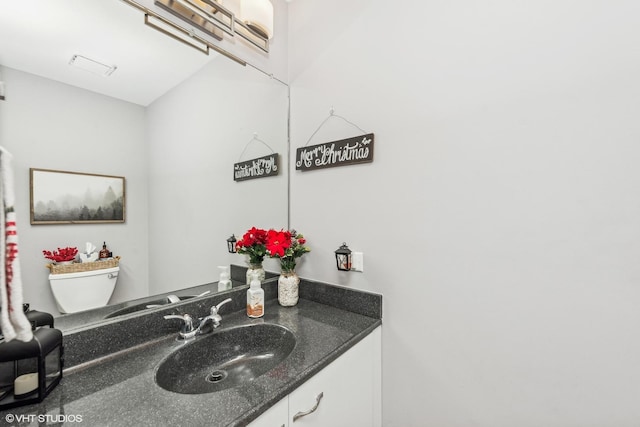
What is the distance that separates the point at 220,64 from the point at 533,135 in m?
1.37

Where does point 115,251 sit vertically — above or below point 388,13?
below

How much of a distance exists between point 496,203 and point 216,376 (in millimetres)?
1246

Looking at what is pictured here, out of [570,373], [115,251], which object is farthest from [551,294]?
[115,251]

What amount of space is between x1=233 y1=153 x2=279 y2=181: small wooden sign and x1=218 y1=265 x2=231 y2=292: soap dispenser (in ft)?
1.58

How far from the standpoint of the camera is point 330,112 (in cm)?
143

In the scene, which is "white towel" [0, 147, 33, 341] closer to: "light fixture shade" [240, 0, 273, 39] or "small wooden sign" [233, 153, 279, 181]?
"small wooden sign" [233, 153, 279, 181]

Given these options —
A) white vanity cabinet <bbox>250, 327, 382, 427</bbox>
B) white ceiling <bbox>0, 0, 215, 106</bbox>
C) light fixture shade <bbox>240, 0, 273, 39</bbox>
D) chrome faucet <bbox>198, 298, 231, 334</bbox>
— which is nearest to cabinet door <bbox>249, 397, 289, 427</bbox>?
white vanity cabinet <bbox>250, 327, 382, 427</bbox>

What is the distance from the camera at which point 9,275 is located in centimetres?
48

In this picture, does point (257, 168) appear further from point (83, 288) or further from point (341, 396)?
point (341, 396)

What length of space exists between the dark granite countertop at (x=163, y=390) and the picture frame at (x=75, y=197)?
431 millimetres

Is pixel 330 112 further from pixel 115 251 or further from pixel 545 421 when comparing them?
pixel 545 421

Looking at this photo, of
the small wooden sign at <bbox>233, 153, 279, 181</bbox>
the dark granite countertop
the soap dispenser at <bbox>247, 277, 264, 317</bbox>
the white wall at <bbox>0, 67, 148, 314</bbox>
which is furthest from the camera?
the small wooden sign at <bbox>233, 153, 279, 181</bbox>

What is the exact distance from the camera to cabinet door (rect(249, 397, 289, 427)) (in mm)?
695

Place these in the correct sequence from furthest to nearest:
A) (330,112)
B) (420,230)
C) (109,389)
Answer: (330,112) → (420,230) → (109,389)
